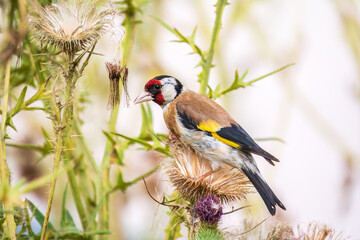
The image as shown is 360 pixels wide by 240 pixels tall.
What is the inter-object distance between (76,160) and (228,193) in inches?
21.6

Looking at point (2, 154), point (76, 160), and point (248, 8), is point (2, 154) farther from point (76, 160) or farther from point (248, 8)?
point (248, 8)

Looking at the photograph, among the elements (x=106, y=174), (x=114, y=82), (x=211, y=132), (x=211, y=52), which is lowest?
(x=106, y=174)

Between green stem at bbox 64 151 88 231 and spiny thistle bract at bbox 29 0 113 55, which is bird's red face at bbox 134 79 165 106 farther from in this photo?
spiny thistle bract at bbox 29 0 113 55

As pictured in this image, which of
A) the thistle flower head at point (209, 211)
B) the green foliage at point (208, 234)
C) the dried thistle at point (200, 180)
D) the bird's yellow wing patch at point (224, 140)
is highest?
the bird's yellow wing patch at point (224, 140)

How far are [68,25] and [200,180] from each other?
487 millimetres

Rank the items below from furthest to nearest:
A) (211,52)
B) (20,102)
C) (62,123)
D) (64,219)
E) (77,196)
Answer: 1. (77,196)
2. (211,52)
3. (64,219)
4. (20,102)
5. (62,123)

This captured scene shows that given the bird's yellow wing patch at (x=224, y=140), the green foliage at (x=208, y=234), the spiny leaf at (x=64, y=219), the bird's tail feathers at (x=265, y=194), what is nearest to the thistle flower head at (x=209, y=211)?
the green foliage at (x=208, y=234)

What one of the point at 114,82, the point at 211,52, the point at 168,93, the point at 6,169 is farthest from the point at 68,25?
the point at 168,93

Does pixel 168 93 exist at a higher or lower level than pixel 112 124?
higher

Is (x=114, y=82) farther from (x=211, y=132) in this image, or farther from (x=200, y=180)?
(x=211, y=132)

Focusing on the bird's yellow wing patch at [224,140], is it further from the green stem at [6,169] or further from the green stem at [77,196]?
the green stem at [6,169]

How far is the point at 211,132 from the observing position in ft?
5.34

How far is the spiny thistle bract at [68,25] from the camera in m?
1.08

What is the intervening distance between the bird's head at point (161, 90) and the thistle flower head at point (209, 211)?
2.15 ft
